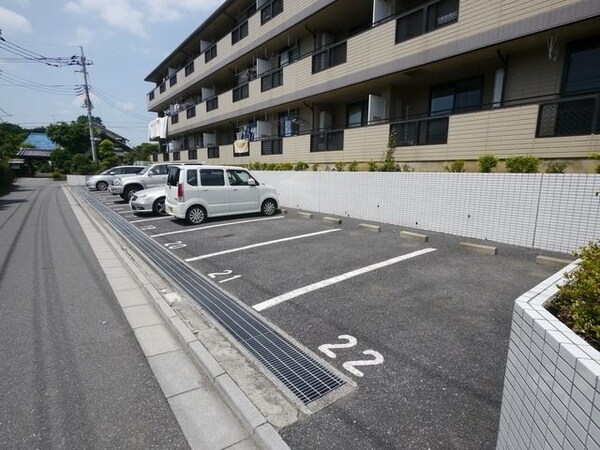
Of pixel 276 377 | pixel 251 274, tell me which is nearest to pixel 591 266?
pixel 276 377

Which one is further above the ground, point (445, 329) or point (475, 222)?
point (475, 222)

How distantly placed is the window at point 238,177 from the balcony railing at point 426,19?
20.3 feet

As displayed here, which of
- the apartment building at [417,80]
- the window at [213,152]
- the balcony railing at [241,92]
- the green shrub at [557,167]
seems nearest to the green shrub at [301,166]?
the apartment building at [417,80]

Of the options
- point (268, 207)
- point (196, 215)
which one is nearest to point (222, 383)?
point (196, 215)

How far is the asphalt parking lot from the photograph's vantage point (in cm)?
208

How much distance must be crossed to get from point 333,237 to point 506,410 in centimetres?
562

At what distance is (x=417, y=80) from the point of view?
9.78 meters

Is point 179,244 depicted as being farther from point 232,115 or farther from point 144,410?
point 232,115

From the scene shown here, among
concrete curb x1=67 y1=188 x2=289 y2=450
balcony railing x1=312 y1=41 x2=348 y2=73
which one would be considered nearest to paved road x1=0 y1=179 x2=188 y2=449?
concrete curb x1=67 y1=188 x2=289 y2=450

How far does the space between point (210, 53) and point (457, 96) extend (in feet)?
53.6

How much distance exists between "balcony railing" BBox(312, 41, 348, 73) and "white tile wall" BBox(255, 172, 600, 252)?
4427mm

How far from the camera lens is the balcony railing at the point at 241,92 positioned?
15820mm

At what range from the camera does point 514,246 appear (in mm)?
5977

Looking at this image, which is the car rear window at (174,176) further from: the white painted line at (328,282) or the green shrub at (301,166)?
the white painted line at (328,282)
